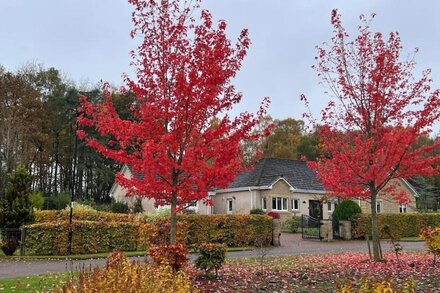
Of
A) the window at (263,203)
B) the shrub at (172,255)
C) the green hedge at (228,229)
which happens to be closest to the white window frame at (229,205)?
the window at (263,203)

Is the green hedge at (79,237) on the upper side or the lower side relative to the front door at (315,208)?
lower

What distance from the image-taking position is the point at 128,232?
20578 millimetres

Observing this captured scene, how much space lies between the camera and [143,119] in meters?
10.6

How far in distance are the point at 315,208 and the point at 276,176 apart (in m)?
4.97

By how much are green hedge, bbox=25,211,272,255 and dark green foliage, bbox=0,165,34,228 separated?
1102 millimetres

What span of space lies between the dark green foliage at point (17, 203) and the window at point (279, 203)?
20435mm

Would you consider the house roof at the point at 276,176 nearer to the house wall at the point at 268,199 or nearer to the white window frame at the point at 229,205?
the house wall at the point at 268,199

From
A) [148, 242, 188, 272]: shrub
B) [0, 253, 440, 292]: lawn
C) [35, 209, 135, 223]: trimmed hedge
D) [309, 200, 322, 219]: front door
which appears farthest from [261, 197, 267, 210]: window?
[148, 242, 188, 272]: shrub

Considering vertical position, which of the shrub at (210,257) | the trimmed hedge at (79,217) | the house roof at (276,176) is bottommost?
the shrub at (210,257)

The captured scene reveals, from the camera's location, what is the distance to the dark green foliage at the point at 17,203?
20.7 m

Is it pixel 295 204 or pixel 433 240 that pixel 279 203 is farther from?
pixel 433 240

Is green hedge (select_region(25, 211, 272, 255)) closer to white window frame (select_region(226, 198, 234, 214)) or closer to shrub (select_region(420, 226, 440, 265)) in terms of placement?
shrub (select_region(420, 226, 440, 265))

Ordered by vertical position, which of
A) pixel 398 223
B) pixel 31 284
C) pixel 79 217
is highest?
pixel 79 217

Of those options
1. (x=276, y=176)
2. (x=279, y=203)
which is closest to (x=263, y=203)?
(x=279, y=203)
